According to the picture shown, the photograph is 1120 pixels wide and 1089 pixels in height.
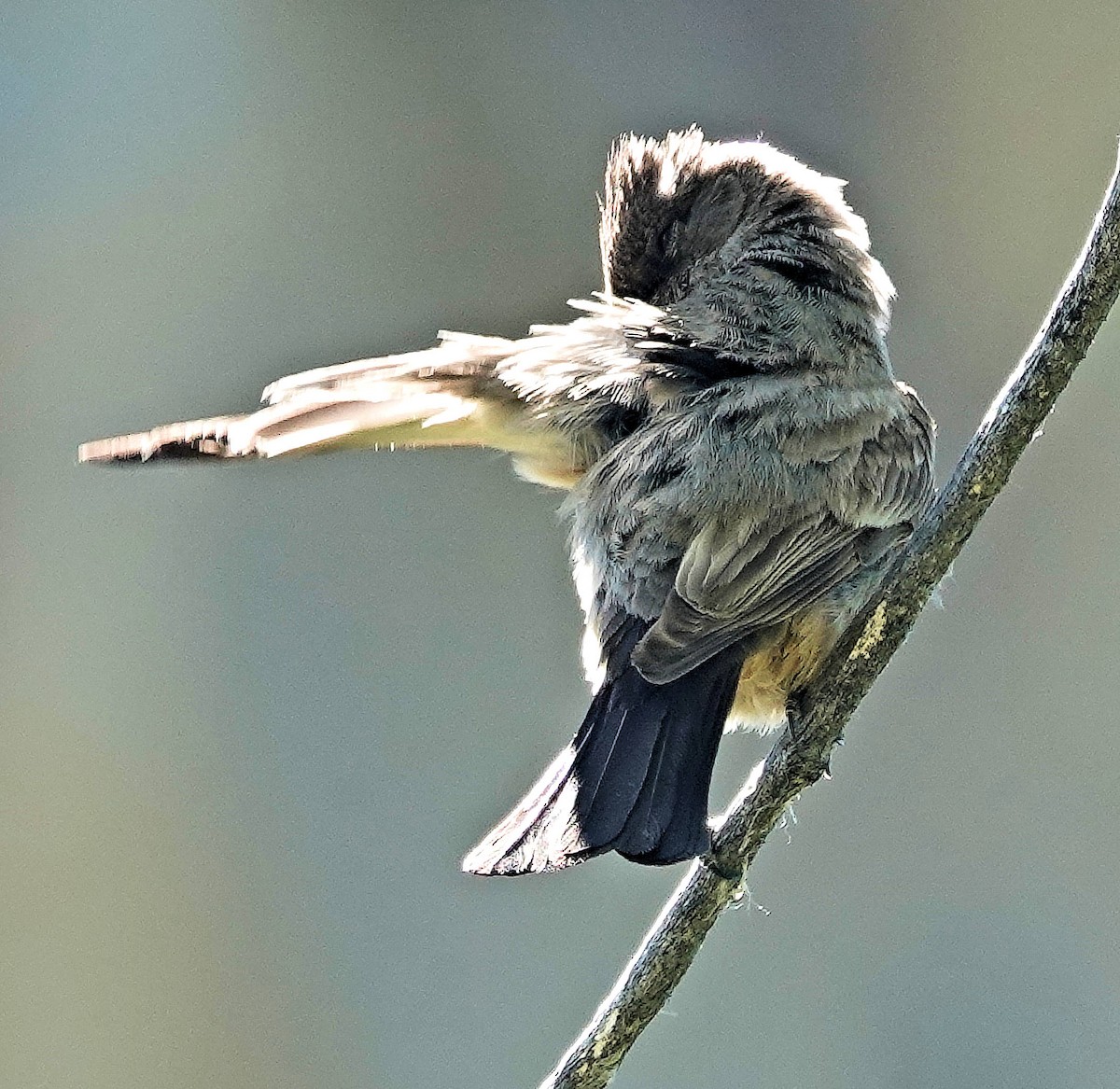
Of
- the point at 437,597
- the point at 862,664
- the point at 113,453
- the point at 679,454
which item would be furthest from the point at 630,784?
the point at 437,597

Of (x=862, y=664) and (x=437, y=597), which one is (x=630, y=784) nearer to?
(x=862, y=664)

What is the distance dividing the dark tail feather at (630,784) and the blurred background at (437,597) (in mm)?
2290

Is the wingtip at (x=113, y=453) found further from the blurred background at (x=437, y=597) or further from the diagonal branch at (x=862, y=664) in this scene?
the blurred background at (x=437, y=597)

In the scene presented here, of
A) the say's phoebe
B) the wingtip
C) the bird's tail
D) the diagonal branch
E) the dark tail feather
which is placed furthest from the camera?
the bird's tail

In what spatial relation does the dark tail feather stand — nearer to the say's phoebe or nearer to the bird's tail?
the say's phoebe

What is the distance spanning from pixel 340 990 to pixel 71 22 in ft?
13.1

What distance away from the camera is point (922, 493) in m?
2.88

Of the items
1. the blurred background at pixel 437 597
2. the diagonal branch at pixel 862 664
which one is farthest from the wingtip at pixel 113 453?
the blurred background at pixel 437 597

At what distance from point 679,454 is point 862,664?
535 mm

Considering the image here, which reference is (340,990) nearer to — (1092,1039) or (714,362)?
(1092,1039)

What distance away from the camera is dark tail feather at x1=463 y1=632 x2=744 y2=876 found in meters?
2.33

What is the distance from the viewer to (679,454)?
9.01 feet

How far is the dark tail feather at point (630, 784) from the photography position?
2.33m

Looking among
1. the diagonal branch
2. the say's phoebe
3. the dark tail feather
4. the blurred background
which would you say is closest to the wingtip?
the say's phoebe
